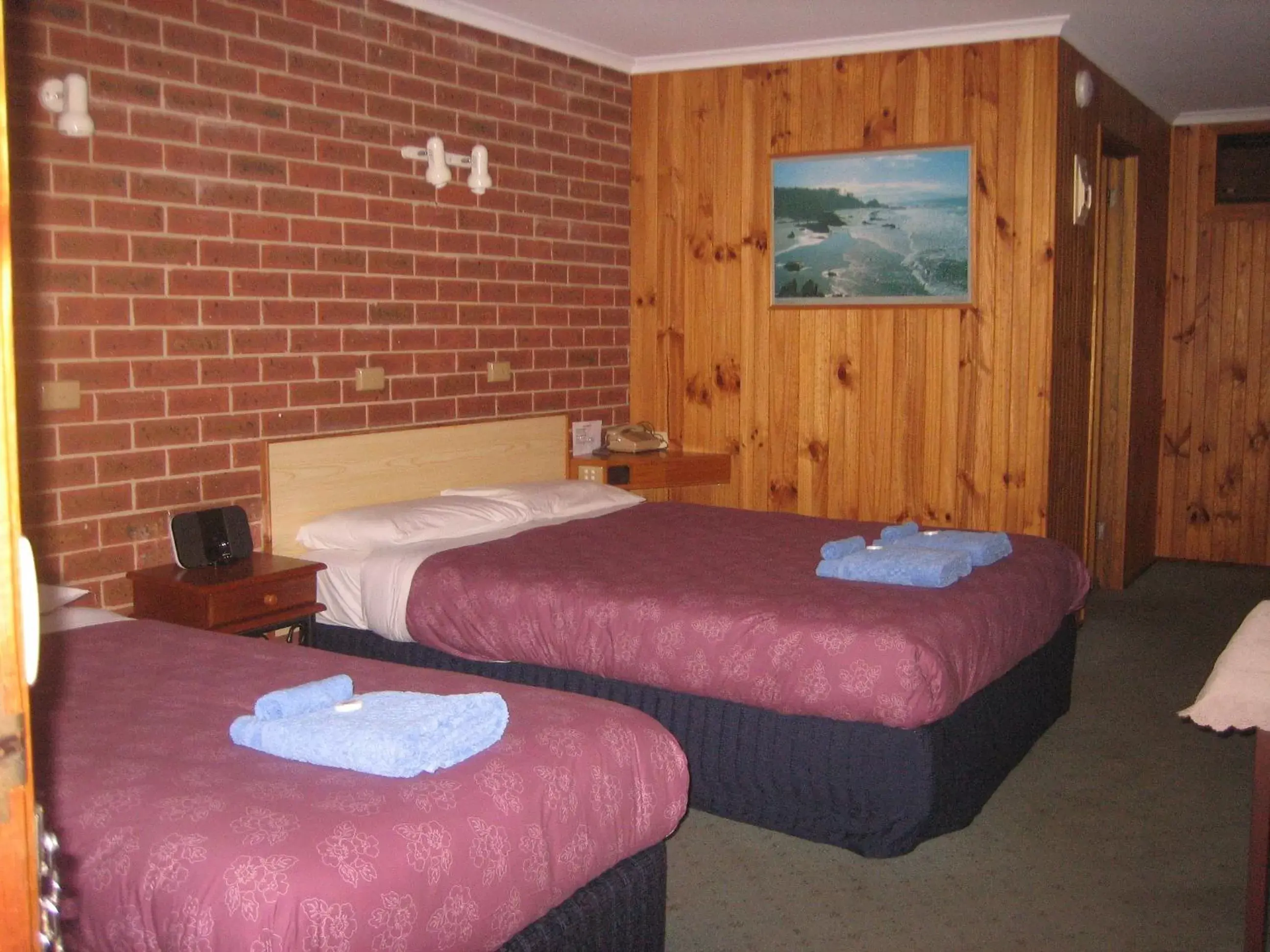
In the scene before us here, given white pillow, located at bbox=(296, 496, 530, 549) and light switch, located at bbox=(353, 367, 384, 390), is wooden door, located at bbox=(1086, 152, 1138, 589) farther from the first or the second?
light switch, located at bbox=(353, 367, 384, 390)

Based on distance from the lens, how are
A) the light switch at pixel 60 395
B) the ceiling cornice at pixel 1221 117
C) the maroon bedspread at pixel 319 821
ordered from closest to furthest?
1. the maroon bedspread at pixel 319 821
2. the light switch at pixel 60 395
3. the ceiling cornice at pixel 1221 117

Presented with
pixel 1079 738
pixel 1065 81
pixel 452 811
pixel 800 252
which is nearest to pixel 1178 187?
pixel 1065 81

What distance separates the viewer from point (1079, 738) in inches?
153

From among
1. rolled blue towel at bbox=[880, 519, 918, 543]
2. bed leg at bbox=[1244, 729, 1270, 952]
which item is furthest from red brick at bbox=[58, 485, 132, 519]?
bed leg at bbox=[1244, 729, 1270, 952]

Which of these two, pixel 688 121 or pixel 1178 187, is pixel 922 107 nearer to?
pixel 688 121

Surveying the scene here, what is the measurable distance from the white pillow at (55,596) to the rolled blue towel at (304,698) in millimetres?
1035

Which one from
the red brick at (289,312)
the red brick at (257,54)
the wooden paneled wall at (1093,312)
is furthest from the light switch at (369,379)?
the wooden paneled wall at (1093,312)

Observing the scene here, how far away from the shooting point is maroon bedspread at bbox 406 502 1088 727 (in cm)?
286

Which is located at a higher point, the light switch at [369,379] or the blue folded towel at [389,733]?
the light switch at [369,379]

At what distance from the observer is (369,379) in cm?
420

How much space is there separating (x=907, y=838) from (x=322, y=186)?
2.76 metres

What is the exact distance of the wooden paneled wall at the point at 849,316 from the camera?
4.79m

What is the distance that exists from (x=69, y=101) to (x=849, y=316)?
125 inches

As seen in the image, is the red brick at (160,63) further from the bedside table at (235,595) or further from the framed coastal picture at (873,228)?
the framed coastal picture at (873,228)
